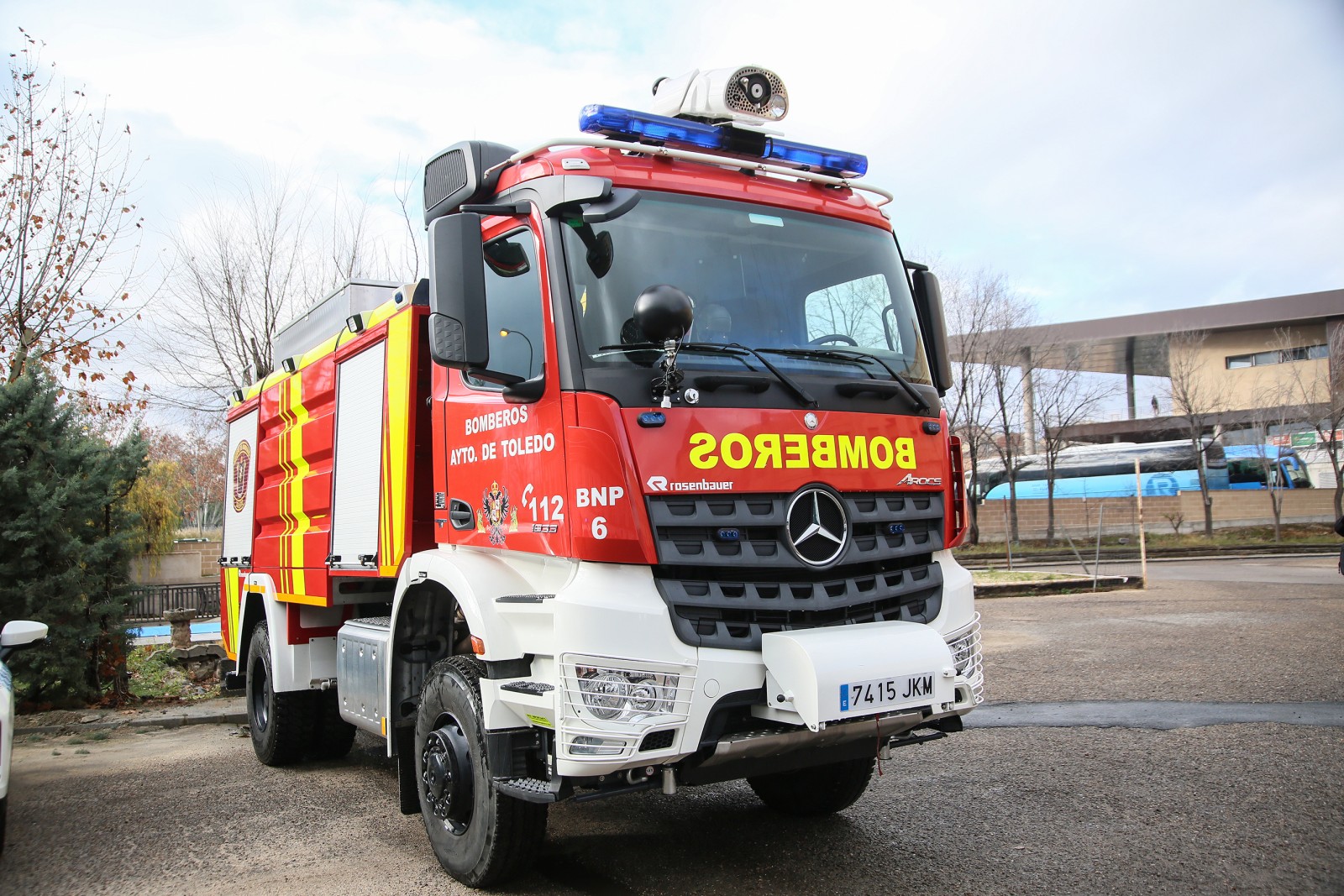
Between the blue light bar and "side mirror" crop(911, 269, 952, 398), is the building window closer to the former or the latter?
"side mirror" crop(911, 269, 952, 398)

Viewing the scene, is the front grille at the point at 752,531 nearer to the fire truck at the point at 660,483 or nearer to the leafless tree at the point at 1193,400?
the fire truck at the point at 660,483

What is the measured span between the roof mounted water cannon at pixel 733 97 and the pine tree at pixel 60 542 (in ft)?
24.6

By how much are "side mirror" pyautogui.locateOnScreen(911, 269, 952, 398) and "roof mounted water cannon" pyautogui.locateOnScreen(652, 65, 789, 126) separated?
1.14 meters

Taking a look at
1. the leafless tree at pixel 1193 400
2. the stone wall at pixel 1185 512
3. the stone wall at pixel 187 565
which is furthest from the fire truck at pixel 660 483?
the leafless tree at pixel 1193 400

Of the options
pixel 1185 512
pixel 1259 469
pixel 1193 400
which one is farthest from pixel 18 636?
pixel 1259 469

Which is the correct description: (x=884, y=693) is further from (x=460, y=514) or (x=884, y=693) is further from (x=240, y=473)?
(x=240, y=473)

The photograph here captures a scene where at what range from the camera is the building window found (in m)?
38.0

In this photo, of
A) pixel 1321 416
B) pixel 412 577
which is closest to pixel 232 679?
pixel 412 577

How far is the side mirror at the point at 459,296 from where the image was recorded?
403 centimetres

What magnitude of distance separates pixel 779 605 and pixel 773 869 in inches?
57.6

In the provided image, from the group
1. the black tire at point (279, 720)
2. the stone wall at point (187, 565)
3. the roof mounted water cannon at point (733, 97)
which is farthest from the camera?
the stone wall at point (187, 565)

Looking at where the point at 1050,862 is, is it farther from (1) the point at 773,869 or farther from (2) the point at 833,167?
(2) the point at 833,167

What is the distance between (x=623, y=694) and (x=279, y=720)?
4352 millimetres

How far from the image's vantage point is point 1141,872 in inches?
167
